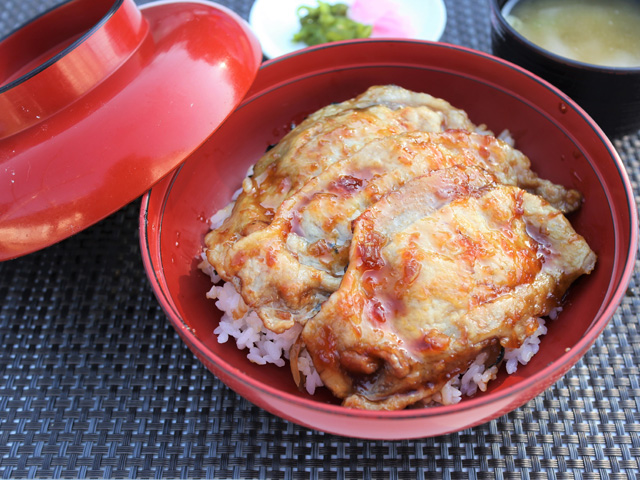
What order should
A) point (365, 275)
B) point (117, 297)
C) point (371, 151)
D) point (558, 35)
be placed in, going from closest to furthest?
1. point (365, 275)
2. point (371, 151)
3. point (117, 297)
4. point (558, 35)

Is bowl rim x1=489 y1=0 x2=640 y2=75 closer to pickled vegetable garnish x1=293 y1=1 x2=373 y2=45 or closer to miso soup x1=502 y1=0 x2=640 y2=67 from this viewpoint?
miso soup x1=502 y1=0 x2=640 y2=67

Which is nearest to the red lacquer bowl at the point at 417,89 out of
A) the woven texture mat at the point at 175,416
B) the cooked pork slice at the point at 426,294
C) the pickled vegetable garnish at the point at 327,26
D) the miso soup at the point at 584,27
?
the cooked pork slice at the point at 426,294

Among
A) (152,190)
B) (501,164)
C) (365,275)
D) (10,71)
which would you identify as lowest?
(501,164)

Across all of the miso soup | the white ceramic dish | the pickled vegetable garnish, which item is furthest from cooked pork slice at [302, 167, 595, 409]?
the white ceramic dish

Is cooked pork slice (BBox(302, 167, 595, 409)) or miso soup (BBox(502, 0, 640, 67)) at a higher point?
cooked pork slice (BBox(302, 167, 595, 409))

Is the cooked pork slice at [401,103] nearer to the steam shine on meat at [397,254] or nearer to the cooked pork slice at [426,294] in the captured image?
the steam shine on meat at [397,254]

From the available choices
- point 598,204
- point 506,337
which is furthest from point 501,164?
point 506,337

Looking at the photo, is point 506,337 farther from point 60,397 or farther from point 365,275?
point 60,397
